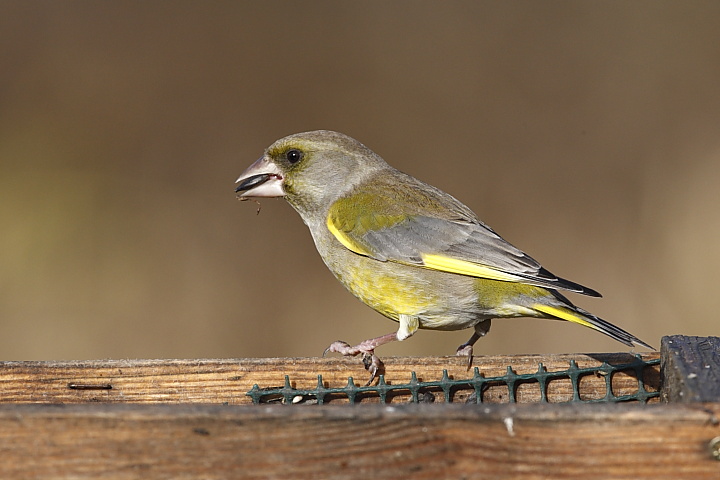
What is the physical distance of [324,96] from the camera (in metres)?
6.68

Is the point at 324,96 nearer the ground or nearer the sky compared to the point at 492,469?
nearer the sky

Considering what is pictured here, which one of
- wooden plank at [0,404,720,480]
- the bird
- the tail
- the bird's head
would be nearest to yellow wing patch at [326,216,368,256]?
the bird

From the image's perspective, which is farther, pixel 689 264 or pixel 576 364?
pixel 689 264

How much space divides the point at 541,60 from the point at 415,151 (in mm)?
1165

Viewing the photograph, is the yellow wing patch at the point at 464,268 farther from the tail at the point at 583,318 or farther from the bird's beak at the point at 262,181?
the bird's beak at the point at 262,181


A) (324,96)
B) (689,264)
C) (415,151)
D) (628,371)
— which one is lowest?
(628,371)

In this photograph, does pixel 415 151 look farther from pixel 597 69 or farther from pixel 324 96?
pixel 597 69

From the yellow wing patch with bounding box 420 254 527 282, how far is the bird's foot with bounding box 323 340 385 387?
0.51 m

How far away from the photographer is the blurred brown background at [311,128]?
6.10 meters

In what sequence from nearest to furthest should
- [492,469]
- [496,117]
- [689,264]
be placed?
[492,469]
[689,264]
[496,117]

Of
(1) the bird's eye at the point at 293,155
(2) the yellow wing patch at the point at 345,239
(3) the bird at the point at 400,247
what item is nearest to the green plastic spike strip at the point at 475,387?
(3) the bird at the point at 400,247

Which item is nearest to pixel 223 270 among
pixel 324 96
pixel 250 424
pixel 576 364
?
pixel 324 96

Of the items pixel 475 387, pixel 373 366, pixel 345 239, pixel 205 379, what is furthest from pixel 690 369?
pixel 345 239

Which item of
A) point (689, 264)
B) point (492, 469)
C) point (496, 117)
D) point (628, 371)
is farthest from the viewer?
point (496, 117)
